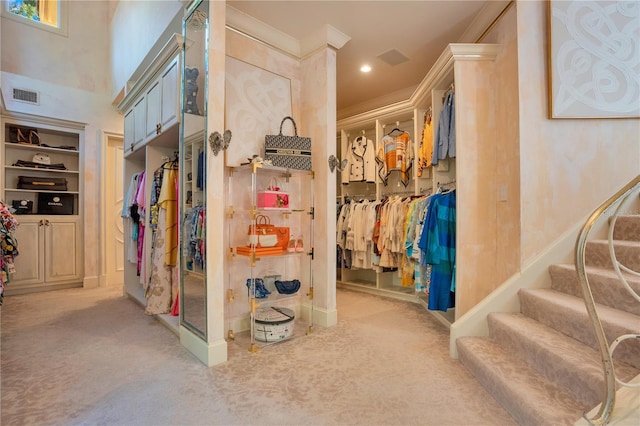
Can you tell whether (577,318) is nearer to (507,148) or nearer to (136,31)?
(507,148)

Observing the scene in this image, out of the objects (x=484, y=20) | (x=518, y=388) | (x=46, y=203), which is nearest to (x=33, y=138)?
(x=46, y=203)

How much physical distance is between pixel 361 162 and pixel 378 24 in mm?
1678

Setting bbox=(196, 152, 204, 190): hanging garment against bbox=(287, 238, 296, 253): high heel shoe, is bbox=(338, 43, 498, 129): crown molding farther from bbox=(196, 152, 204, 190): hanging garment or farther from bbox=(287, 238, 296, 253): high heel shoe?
bbox=(196, 152, 204, 190): hanging garment

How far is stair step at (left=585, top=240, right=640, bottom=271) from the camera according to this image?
1.89 m

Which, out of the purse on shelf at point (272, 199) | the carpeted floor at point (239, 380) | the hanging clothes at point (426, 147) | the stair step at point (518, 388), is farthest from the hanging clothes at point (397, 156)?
the stair step at point (518, 388)

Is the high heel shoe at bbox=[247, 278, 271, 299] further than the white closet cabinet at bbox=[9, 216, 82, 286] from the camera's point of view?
No

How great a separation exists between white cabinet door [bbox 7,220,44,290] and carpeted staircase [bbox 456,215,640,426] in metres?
5.27

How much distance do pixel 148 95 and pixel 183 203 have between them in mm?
1490

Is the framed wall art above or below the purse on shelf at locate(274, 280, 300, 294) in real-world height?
above

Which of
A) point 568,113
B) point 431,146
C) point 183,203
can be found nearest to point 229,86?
point 183,203

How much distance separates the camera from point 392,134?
446 centimetres

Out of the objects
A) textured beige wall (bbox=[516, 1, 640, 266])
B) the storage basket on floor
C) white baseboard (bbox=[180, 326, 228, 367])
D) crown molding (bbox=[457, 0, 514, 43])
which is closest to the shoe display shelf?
the storage basket on floor

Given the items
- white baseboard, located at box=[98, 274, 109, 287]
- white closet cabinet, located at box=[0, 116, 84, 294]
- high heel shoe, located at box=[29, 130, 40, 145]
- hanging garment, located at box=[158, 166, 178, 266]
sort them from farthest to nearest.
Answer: white baseboard, located at box=[98, 274, 109, 287] < high heel shoe, located at box=[29, 130, 40, 145] < white closet cabinet, located at box=[0, 116, 84, 294] < hanging garment, located at box=[158, 166, 178, 266]

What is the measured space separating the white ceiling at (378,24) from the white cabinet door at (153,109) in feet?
3.51
